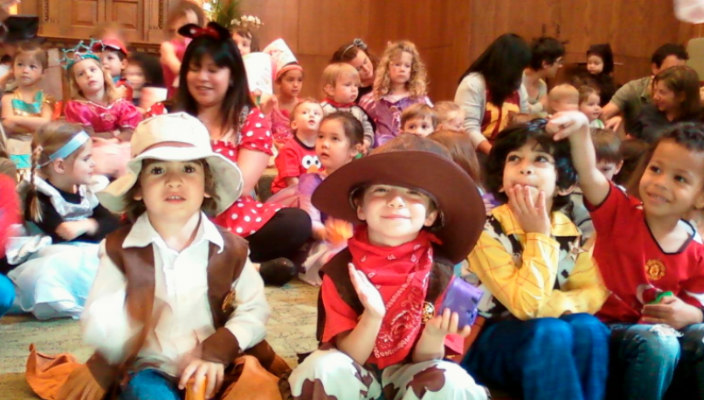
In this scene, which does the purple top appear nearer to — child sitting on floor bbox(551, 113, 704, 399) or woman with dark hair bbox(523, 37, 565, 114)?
woman with dark hair bbox(523, 37, 565, 114)

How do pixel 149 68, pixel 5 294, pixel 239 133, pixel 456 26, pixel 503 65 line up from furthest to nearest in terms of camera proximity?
pixel 456 26 → pixel 149 68 → pixel 503 65 → pixel 239 133 → pixel 5 294

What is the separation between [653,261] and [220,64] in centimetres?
146

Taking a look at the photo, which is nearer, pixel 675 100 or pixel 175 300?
pixel 175 300

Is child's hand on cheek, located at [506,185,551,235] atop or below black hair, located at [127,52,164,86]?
below

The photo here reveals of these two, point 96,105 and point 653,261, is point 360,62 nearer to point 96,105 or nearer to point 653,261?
point 96,105

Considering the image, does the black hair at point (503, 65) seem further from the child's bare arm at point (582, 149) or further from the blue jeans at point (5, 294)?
the blue jeans at point (5, 294)

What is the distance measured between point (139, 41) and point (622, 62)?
414 cm

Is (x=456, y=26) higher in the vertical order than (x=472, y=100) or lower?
higher

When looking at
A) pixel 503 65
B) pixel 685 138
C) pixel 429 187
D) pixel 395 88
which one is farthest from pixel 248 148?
pixel 395 88

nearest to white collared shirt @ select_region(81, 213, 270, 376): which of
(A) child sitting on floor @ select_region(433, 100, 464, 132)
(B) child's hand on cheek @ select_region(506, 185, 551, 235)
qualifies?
(B) child's hand on cheek @ select_region(506, 185, 551, 235)

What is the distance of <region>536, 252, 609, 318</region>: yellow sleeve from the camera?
5.65 ft

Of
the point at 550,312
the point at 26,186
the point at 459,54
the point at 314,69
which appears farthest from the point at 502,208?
the point at 314,69

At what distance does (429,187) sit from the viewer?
1.54 metres

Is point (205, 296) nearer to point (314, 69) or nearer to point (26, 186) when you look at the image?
point (26, 186)
